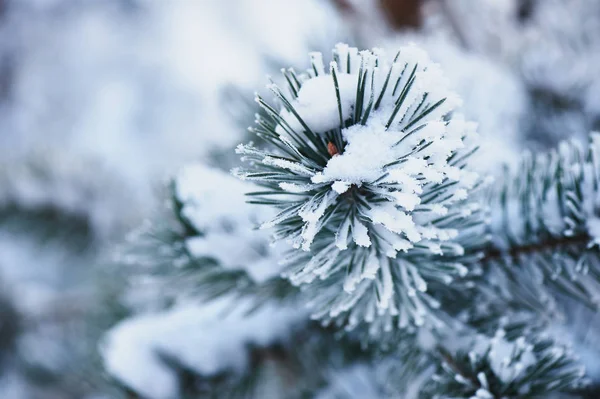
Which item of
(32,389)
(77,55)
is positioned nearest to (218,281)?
(32,389)

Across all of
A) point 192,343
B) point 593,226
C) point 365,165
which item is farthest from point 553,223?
point 192,343

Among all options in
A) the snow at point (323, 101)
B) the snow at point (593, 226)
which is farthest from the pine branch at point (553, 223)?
the snow at point (323, 101)

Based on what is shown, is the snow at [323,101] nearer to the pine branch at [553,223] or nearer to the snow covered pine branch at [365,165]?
the snow covered pine branch at [365,165]

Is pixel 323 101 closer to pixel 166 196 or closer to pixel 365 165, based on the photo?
pixel 365 165

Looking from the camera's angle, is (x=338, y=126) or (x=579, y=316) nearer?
(x=338, y=126)

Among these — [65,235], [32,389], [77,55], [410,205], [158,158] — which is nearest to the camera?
[410,205]

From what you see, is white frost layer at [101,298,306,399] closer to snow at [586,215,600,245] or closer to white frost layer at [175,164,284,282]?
white frost layer at [175,164,284,282]

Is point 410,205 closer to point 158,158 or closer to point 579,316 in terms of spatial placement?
point 579,316
